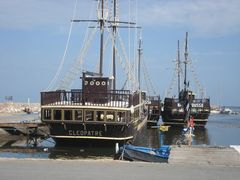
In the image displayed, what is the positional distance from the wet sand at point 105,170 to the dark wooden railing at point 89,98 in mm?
17620

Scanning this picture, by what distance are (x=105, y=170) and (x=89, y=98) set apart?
795 inches

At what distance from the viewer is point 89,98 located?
34.7 meters

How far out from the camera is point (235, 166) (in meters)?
16.7

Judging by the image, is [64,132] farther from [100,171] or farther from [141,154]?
[100,171]

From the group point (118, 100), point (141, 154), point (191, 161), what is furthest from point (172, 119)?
point (191, 161)

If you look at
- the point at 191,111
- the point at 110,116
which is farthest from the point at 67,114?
the point at 191,111

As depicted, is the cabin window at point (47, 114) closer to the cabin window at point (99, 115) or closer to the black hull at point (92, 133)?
the black hull at point (92, 133)

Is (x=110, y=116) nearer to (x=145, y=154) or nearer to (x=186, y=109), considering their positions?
(x=145, y=154)

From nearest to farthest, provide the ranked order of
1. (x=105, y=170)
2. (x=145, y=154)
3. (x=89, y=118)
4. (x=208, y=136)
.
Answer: (x=105, y=170)
(x=145, y=154)
(x=89, y=118)
(x=208, y=136)

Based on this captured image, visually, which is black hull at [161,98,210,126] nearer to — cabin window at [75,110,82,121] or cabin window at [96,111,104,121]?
cabin window at [96,111,104,121]

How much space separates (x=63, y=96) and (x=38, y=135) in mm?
8530

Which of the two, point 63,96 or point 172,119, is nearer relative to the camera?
point 63,96

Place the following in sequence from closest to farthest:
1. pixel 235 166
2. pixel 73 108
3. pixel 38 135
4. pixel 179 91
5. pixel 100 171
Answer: pixel 100 171 → pixel 235 166 → pixel 73 108 → pixel 38 135 → pixel 179 91

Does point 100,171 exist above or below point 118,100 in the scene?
below
